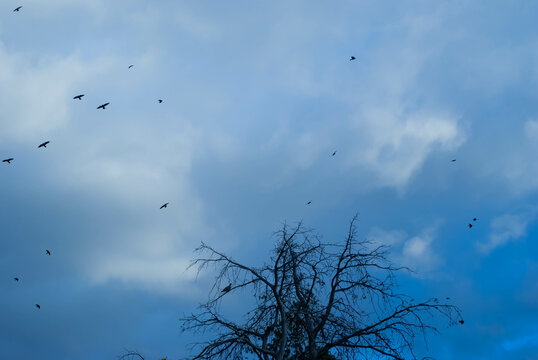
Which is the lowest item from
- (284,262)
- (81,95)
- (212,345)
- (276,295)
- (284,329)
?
(212,345)

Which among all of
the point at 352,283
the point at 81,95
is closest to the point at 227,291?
the point at 352,283

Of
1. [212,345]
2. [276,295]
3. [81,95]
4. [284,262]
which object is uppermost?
[81,95]

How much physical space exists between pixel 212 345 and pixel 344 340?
2.78 m

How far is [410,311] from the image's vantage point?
9375 millimetres

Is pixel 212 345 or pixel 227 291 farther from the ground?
pixel 227 291

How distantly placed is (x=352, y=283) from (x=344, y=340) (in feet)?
4.11

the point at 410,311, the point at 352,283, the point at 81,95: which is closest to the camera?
the point at 410,311

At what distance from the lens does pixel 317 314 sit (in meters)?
10.4

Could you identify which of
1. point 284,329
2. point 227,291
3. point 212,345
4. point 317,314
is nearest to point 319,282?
point 317,314

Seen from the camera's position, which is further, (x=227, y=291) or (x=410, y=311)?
(x=227, y=291)

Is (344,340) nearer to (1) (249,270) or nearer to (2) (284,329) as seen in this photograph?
(2) (284,329)

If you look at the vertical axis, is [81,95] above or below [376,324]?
above

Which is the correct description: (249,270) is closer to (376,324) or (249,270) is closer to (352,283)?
(352,283)

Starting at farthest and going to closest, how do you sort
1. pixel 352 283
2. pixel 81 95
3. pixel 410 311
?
pixel 81 95 < pixel 352 283 < pixel 410 311
